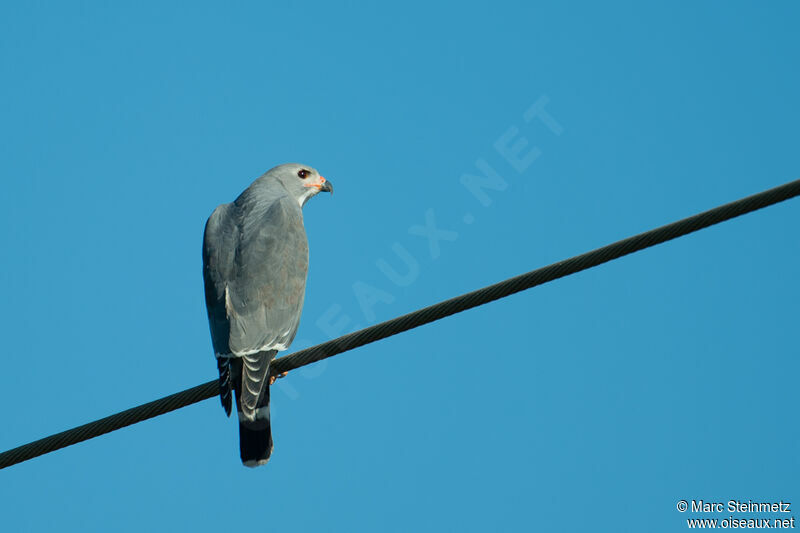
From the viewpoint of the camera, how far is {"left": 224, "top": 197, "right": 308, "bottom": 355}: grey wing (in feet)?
19.9

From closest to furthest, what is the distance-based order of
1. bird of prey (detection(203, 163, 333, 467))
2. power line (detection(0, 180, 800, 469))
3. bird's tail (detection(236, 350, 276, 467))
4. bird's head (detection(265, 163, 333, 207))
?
power line (detection(0, 180, 800, 469)), bird's tail (detection(236, 350, 276, 467)), bird of prey (detection(203, 163, 333, 467)), bird's head (detection(265, 163, 333, 207))

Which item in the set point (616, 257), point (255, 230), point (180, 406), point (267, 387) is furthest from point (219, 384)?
point (616, 257)

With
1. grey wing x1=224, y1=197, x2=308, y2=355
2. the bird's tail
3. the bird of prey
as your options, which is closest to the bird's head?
the bird of prey

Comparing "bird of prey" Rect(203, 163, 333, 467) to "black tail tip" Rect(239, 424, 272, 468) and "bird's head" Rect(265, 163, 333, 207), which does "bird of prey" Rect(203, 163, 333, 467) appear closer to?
"black tail tip" Rect(239, 424, 272, 468)

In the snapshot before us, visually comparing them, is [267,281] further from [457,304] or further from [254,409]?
[457,304]

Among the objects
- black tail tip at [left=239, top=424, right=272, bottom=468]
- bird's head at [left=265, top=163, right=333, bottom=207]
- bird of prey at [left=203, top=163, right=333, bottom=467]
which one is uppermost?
bird's head at [left=265, top=163, right=333, bottom=207]

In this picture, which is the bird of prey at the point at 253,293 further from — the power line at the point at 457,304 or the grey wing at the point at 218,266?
the power line at the point at 457,304

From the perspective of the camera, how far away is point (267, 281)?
6.46m

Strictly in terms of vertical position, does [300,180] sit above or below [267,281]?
above

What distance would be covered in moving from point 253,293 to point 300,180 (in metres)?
2.23

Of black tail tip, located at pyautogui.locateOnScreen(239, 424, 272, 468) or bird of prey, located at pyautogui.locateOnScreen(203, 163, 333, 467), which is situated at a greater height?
bird of prey, located at pyautogui.locateOnScreen(203, 163, 333, 467)

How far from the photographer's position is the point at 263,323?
20.2ft

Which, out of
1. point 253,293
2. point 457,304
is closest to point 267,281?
point 253,293

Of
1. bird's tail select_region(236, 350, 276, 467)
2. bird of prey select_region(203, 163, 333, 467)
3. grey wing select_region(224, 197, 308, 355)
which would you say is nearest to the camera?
bird's tail select_region(236, 350, 276, 467)
